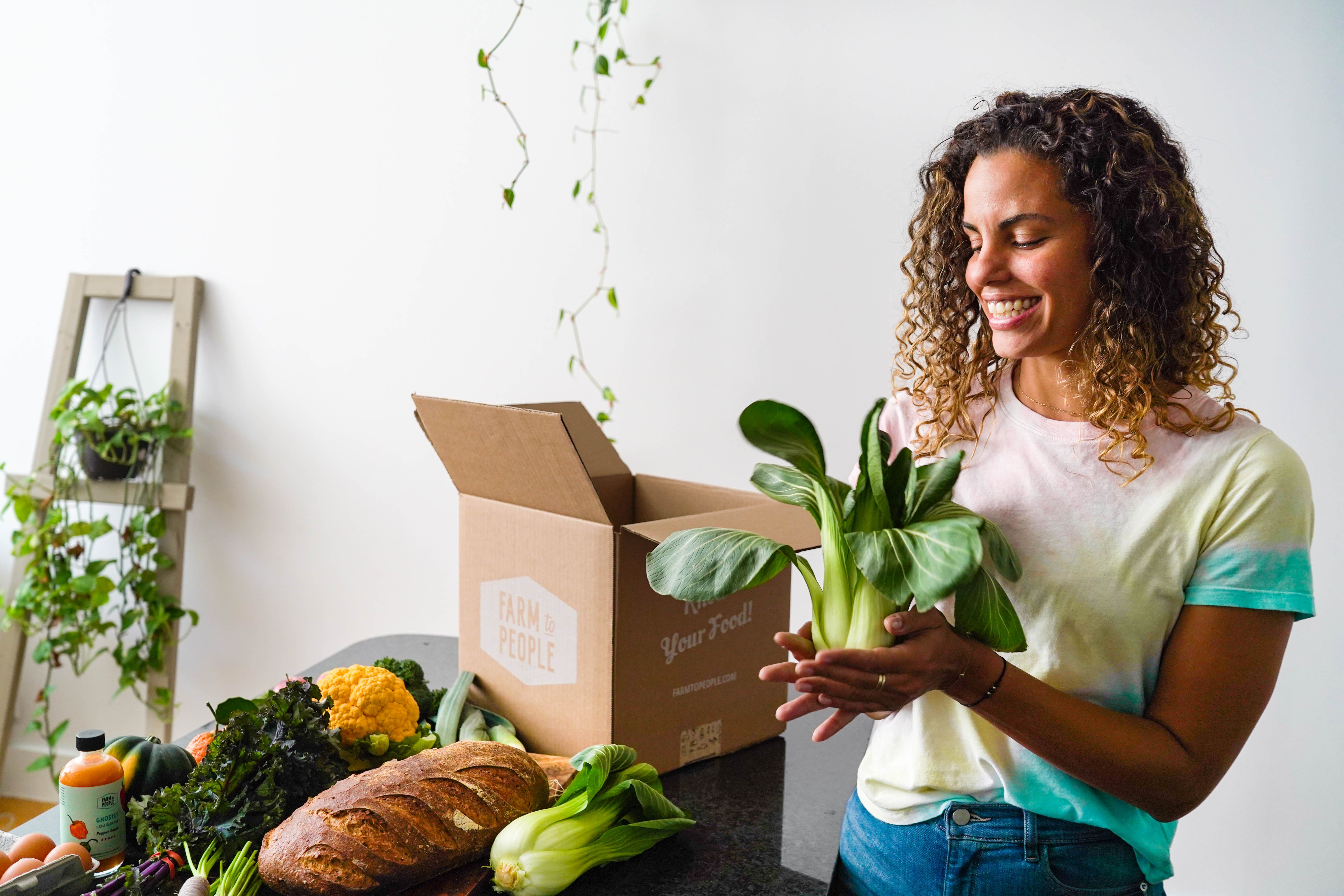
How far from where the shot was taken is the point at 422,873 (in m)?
0.95

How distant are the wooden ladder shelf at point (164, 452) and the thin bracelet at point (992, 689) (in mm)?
2365

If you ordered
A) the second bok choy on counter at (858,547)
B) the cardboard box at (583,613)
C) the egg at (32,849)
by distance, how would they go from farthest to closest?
1. the cardboard box at (583,613)
2. the egg at (32,849)
3. the second bok choy on counter at (858,547)

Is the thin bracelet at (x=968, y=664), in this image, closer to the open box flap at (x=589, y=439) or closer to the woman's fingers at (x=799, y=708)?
the woman's fingers at (x=799, y=708)

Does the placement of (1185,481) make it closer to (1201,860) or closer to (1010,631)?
(1010,631)

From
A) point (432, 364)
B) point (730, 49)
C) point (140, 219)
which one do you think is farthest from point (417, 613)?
point (730, 49)

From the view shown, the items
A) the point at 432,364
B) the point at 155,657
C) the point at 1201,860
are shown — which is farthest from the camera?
the point at 155,657

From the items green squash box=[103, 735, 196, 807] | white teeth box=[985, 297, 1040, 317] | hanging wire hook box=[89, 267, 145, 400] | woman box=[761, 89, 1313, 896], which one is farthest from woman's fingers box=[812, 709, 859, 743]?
hanging wire hook box=[89, 267, 145, 400]

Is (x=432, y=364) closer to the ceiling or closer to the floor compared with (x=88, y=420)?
closer to the ceiling

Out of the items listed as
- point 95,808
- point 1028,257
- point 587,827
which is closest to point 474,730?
point 587,827

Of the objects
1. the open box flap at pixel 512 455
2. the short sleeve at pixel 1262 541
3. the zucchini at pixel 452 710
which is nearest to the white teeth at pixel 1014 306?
the short sleeve at pixel 1262 541

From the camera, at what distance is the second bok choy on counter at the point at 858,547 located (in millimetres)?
828

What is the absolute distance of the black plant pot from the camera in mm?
2588

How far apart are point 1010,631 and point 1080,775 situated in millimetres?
178

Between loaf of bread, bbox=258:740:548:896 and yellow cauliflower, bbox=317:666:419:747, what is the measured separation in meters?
0.14
